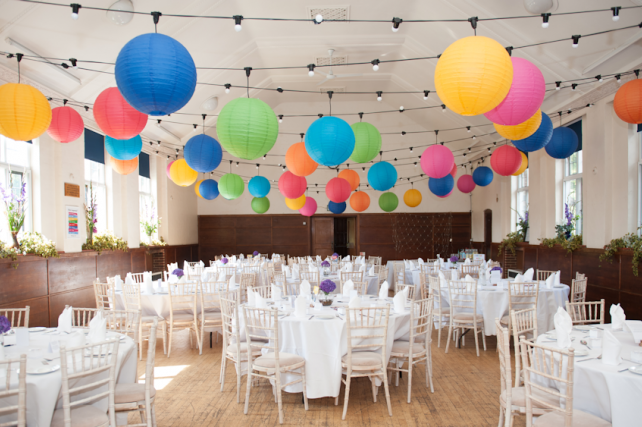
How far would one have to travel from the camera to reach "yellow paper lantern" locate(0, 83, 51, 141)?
13.6ft

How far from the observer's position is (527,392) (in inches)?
121

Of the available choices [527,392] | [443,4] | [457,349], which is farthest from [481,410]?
[443,4]

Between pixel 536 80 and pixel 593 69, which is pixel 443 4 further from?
pixel 536 80

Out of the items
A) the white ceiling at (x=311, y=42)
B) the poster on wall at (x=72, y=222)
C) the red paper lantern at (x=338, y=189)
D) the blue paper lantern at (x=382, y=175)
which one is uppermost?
the white ceiling at (x=311, y=42)

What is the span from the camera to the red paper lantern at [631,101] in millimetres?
4703

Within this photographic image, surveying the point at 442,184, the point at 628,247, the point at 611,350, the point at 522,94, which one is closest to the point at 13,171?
the point at 522,94

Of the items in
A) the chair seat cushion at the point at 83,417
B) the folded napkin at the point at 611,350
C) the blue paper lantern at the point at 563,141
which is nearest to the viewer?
the chair seat cushion at the point at 83,417

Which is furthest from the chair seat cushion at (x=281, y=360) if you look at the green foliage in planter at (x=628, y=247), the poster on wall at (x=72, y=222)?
the poster on wall at (x=72, y=222)

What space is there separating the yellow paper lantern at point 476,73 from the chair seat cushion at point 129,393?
11.1 feet

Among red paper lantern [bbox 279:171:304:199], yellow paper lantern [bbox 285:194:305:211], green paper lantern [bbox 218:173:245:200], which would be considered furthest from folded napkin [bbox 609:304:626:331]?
yellow paper lantern [bbox 285:194:305:211]

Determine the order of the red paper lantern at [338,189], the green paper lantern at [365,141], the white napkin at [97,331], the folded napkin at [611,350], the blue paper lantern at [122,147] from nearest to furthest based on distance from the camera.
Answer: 1. the folded napkin at [611,350]
2. the white napkin at [97,331]
3. the green paper lantern at [365,141]
4. the blue paper lantern at [122,147]
5. the red paper lantern at [338,189]

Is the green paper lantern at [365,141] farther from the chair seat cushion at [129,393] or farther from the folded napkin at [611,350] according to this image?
the chair seat cushion at [129,393]

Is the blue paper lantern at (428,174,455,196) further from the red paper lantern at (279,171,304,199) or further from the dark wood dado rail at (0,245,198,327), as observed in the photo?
the dark wood dado rail at (0,245,198,327)

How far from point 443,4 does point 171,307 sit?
7.40 m
